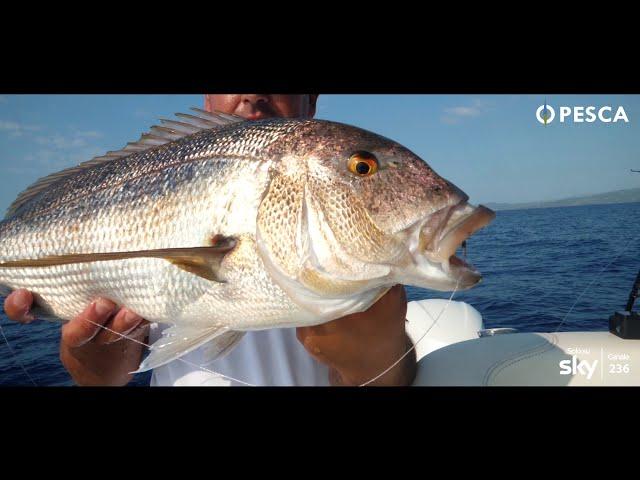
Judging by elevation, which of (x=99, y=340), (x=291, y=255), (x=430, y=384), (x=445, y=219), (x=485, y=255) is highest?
(x=445, y=219)

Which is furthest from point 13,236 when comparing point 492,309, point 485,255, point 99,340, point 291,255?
point 485,255

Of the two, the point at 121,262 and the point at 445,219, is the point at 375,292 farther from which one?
the point at 121,262

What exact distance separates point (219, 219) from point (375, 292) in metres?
0.52

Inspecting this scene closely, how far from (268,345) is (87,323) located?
0.82m

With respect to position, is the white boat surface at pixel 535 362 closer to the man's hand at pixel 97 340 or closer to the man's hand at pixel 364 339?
the man's hand at pixel 364 339

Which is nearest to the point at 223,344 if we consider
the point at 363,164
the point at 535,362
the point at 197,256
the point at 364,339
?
the point at 197,256

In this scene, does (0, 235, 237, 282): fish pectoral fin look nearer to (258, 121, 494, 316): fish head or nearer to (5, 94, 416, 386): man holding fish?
(258, 121, 494, 316): fish head

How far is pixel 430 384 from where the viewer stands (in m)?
1.97

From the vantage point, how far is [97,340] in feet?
5.79

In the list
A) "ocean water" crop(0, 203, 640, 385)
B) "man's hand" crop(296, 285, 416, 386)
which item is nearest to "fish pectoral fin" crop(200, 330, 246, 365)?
"man's hand" crop(296, 285, 416, 386)

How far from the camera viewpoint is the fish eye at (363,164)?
1.21 m

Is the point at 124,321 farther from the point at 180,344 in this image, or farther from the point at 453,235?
the point at 453,235

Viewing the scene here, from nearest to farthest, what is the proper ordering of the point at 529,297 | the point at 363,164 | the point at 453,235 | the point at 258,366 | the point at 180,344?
the point at 453,235 → the point at 363,164 → the point at 180,344 → the point at 258,366 → the point at 529,297

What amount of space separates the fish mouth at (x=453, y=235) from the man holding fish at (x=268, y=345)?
1.49 feet
